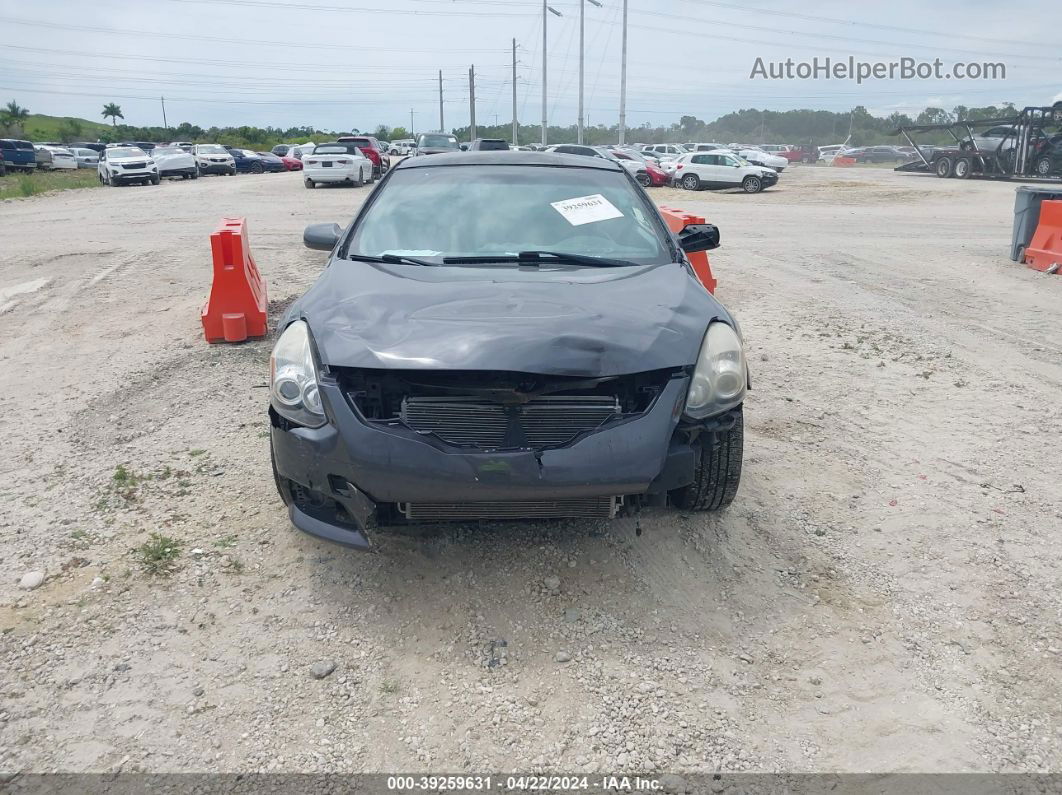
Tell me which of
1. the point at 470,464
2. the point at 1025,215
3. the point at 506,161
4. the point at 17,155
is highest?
the point at 17,155

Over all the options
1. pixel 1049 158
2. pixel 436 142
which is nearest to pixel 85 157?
pixel 436 142

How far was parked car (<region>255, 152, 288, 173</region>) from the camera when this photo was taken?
154 ft

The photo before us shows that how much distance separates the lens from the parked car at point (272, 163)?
46812 millimetres

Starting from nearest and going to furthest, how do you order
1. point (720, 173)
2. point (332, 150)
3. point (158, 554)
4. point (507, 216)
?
point (158, 554)
point (507, 216)
point (332, 150)
point (720, 173)

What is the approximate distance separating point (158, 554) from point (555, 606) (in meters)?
1.69

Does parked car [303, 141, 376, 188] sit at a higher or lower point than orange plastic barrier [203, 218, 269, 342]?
higher

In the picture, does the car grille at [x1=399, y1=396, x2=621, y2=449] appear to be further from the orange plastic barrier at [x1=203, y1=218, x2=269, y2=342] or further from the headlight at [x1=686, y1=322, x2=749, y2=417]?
the orange plastic barrier at [x1=203, y1=218, x2=269, y2=342]

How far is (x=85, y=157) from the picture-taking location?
150 ft

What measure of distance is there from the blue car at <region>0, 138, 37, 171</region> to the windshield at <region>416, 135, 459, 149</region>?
66.0ft

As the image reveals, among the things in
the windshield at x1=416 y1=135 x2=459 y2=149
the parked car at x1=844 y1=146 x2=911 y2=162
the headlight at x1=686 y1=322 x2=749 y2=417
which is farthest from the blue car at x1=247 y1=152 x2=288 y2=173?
the headlight at x1=686 y1=322 x2=749 y2=417

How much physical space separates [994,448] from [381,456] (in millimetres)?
3662

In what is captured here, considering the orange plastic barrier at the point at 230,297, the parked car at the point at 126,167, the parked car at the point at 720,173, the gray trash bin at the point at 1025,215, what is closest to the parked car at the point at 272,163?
the parked car at the point at 126,167

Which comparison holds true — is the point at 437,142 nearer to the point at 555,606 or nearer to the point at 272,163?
the point at 272,163

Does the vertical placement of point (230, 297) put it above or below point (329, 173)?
below
